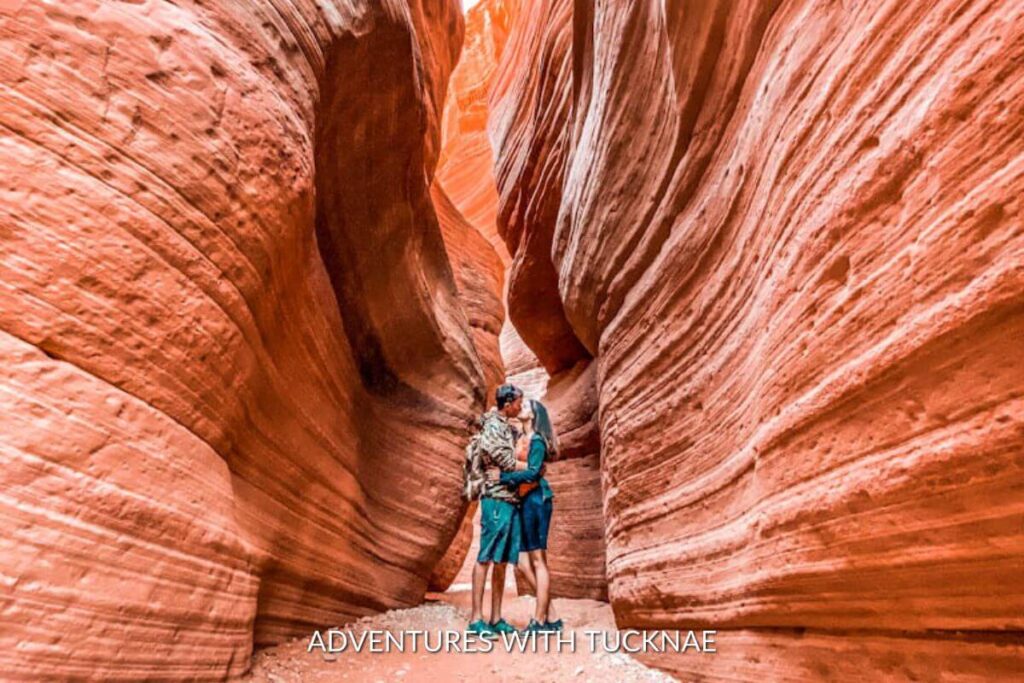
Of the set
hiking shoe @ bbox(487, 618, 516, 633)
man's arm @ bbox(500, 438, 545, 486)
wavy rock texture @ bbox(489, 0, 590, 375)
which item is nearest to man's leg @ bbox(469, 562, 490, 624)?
hiking shoe @ bbox(487, 618, 516, 633)

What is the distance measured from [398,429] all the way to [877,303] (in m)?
4.17

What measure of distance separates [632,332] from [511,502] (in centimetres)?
148

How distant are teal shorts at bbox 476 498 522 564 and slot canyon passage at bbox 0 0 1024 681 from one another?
76cm

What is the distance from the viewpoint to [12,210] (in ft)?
5.77

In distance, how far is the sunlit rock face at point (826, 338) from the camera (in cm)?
149

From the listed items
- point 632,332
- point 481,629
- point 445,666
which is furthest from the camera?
point 632,332

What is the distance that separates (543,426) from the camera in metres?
4.48

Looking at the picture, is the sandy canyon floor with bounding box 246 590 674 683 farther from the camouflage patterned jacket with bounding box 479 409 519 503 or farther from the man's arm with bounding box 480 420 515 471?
the man's arm with bounding box 480 420 515 471

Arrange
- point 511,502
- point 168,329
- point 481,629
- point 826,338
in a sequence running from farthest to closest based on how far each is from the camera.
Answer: point 511,502 < point 481,629 < point 168,329 < point 826,338

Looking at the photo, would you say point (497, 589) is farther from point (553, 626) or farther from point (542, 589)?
point (553, 626)

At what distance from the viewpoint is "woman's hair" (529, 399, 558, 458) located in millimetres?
4448

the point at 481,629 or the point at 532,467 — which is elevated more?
the point at 532,467

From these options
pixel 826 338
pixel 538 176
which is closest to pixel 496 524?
pixel 826 338

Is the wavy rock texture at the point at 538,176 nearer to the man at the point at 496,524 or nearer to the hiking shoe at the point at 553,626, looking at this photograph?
the man at the point at 496,524
